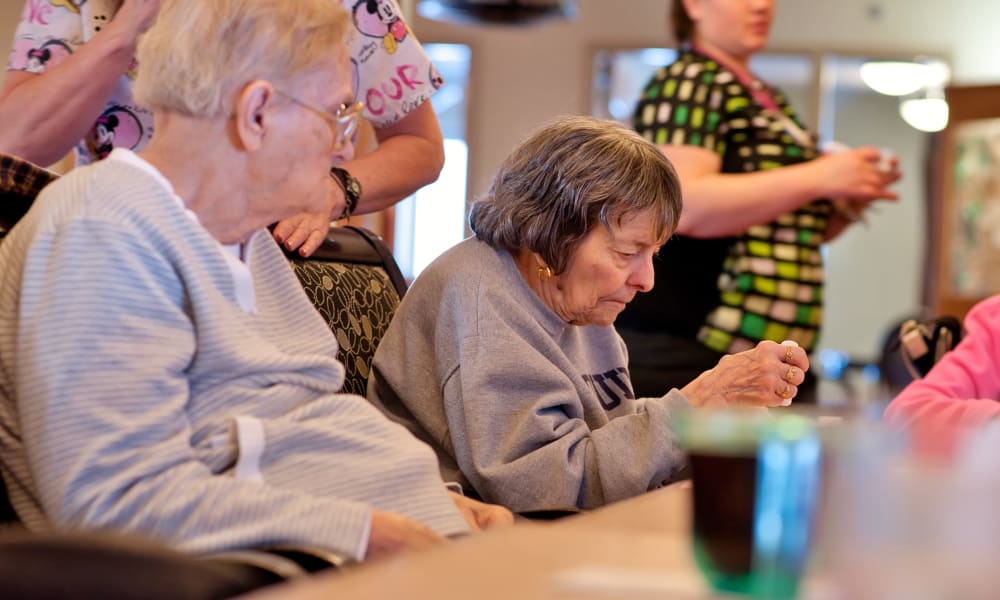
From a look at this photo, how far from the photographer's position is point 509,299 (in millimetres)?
1734

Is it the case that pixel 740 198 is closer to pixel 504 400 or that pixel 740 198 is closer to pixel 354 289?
pixel 354 289

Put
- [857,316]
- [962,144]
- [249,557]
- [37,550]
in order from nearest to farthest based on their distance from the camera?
[37,550] → [249,557] → [962,144] → [857,316]

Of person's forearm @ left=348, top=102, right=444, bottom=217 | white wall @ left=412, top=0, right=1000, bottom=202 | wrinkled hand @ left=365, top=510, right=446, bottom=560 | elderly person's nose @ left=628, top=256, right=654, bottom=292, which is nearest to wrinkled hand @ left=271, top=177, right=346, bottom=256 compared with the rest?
person's forearm @ left=348, top=102, right=444, bottom=217

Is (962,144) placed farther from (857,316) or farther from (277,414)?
(857,316)

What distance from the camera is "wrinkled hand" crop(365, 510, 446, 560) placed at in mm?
1217

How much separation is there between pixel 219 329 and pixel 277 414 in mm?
128

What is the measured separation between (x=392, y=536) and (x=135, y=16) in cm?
90

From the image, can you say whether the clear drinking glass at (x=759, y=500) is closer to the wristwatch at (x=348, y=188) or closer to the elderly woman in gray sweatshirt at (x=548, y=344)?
the elderly woman in gray sweatshirt at (x=548, y=344)

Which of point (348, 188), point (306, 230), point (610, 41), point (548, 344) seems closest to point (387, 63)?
point (348, 188)

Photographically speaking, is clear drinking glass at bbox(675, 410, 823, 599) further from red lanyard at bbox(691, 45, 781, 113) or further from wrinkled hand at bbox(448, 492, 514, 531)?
red lanyard at bbox(691, 45, 781, 113)

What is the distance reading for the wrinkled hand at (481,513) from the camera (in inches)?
59.8

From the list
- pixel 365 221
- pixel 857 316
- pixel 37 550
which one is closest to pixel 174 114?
pixel 37 550

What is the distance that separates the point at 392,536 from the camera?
1228 mm

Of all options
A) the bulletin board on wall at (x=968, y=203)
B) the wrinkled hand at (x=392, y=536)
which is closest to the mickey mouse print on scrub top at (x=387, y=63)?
the wrinkled hand at (x=392, y=536)
